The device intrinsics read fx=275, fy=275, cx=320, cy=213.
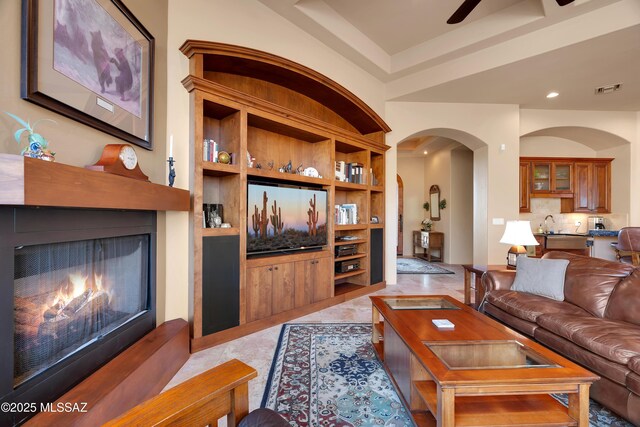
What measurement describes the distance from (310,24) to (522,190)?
515cm

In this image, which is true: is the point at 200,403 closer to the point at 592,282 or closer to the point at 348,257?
the point at 592,282

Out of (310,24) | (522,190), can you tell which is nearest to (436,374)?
(310,24)

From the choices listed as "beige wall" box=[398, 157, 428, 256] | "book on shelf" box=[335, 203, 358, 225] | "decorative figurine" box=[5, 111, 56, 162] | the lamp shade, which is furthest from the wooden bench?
"beige wall" box=[398, 157, 428, 256]

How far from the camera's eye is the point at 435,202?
7566mm

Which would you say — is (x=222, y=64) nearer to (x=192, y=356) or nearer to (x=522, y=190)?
(x=192, y=356)

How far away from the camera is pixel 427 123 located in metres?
4.79

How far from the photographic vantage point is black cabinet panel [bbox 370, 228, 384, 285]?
423cm

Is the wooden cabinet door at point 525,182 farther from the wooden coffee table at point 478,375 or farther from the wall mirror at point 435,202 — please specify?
the wooden coffee table at point 478,375

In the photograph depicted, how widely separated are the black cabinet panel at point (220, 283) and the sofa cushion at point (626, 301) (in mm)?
3015

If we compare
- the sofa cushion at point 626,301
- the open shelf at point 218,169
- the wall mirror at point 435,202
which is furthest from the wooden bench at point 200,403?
the wall mirror at point 435,202

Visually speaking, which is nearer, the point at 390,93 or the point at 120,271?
the point at 120,271

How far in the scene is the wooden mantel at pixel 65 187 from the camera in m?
0.95

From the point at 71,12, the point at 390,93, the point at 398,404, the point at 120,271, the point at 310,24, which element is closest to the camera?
the point at 71,12

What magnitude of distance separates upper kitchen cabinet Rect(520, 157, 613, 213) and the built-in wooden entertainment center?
357 centimetres
